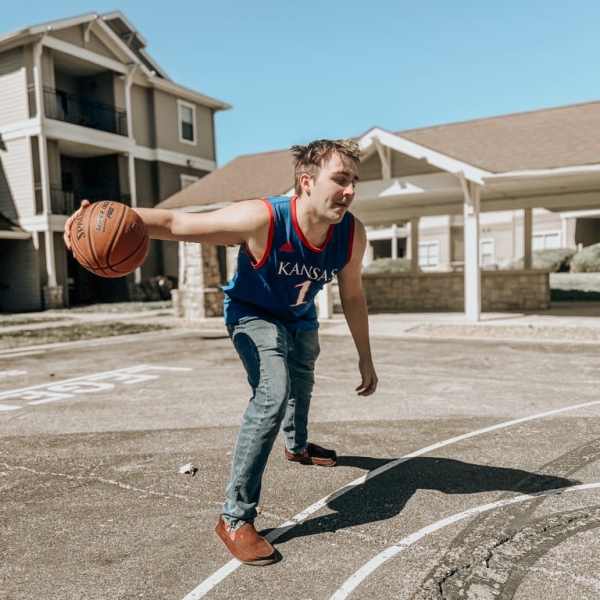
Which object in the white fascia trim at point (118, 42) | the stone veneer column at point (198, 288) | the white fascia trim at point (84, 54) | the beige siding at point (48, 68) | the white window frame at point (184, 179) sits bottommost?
the stone veneer column at point (198, 288)

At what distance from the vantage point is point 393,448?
4.95 m

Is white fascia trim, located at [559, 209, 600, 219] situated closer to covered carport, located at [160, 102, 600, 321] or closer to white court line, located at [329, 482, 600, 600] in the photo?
covered carport, located at [160, 102, 600, 321]

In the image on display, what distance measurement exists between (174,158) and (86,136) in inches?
189

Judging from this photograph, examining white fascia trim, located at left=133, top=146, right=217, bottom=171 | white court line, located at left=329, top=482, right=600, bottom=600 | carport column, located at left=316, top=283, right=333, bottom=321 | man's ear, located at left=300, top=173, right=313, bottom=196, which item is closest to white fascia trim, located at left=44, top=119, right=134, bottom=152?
white fascia trim, located at left=133, top=146, right=217, bottom=171

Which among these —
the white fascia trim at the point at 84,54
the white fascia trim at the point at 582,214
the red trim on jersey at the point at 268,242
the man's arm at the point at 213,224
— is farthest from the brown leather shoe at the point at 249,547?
the white fascia trim at the point at 582,214

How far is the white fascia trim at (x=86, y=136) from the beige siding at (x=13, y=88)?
1077mm

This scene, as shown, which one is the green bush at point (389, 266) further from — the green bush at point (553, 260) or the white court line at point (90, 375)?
the white court line at point (90, 375)

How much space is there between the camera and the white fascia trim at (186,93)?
90.5ft

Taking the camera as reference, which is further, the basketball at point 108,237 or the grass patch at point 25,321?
the grass patch at point 25,321

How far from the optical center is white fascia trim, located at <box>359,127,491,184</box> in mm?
13688

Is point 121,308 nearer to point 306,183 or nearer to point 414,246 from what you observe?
point 414,246

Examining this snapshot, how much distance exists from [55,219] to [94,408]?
18.7 metres

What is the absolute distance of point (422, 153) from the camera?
47.6ft

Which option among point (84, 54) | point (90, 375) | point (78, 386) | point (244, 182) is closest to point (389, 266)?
point (244, 182)
